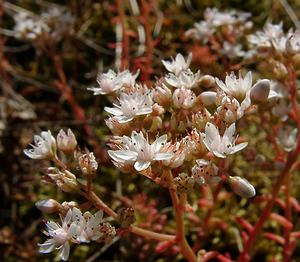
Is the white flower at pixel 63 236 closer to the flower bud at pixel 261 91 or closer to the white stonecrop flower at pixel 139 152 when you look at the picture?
the white stonecrop flower at pixel 139 152

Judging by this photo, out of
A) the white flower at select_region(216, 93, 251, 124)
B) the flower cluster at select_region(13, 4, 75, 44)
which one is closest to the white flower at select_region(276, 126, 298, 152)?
the white flower at select_region(216, 93, 251, 124)

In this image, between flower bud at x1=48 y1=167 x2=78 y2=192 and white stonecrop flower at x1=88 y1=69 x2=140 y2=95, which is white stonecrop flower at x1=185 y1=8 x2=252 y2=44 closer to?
white stonecrop flower at x1=88 y1=69 x2=140 y2=95

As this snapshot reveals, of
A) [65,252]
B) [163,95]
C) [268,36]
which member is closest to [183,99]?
[163,95]

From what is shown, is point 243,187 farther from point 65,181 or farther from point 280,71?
point 280,71

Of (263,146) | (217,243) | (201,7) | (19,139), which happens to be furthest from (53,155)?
(201,7)

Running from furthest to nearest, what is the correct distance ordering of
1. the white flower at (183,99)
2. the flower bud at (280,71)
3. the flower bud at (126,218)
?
the flower bud at (280,71), the white flower at (183,99), the flower bud at (126,218)

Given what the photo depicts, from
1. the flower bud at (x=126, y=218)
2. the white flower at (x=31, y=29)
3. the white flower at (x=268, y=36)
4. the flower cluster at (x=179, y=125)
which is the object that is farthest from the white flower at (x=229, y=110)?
the white flower at (x=31, y=29)
